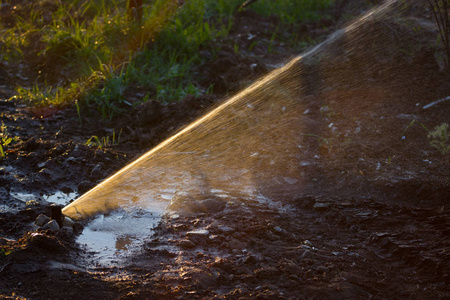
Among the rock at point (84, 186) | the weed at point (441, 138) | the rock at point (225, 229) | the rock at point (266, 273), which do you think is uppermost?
the rock at point (84, 186)

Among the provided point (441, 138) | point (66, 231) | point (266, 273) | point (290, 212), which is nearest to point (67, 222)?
point (66, 231)

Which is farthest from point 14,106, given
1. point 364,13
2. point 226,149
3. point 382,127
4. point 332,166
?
point 364,13

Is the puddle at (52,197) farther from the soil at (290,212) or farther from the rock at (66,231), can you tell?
the rock at (66,231)

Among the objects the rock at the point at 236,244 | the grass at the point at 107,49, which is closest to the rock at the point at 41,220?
the rock at the point at 236,244

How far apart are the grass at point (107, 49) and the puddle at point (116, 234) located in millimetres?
2102

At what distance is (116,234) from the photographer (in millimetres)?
3150

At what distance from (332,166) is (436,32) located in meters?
3.19

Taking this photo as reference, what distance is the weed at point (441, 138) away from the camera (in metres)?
4.27

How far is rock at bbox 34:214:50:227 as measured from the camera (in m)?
2.96

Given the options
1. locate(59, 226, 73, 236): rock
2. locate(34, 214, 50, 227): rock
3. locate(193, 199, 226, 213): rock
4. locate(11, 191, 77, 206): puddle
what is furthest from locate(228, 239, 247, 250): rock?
locate(11, 191, 77, 206): puddle

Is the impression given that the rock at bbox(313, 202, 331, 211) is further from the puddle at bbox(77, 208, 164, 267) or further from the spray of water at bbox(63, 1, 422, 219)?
the puddle at bbox(77, 208, 164, 267)

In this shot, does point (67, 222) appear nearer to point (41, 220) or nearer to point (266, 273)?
point (41, 220)

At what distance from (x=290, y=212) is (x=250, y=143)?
1329mm

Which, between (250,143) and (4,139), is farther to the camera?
(250,143)
